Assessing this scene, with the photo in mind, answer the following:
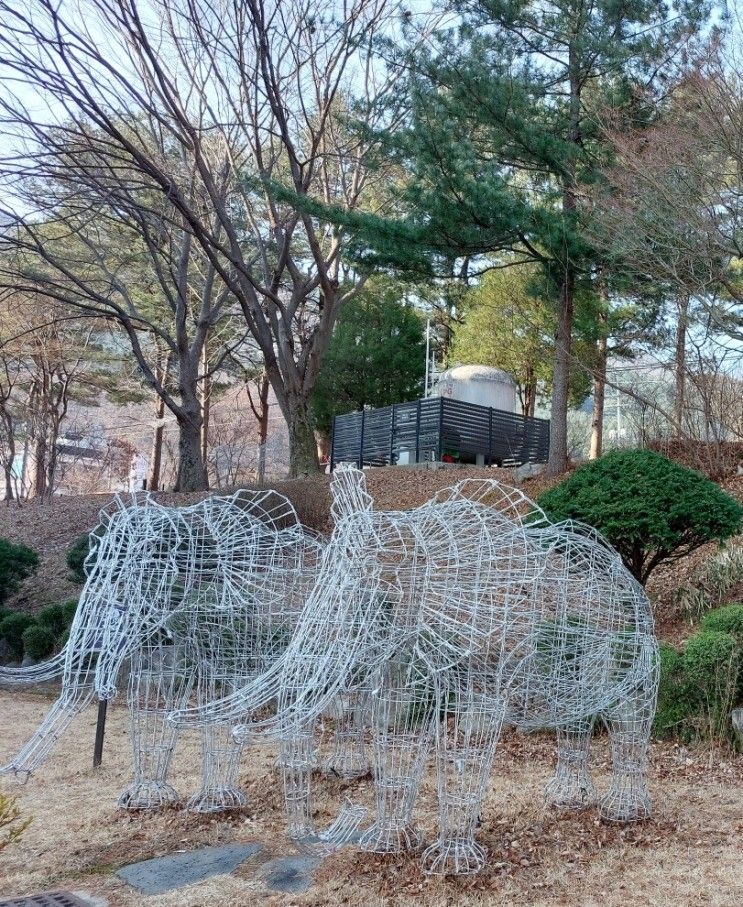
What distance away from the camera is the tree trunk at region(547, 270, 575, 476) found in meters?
14.2

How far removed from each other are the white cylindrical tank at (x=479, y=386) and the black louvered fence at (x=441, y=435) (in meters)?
1.18

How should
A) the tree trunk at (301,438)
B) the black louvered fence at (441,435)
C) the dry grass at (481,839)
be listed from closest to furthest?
the dry grass at (481,839), the tree trunk at (301,438), the black louvered fence at (441,435)

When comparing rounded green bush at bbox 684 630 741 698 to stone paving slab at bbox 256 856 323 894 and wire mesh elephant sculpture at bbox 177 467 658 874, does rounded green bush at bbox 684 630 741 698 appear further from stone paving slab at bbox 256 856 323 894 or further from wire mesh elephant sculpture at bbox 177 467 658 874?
stone paving slab at bbox 256 856 323 894

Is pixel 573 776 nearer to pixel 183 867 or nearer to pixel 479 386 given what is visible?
pixel 183 867

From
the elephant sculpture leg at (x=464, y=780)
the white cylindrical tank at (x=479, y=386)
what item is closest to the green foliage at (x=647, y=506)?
the elephant sculpture leg at (x=464, y=780)

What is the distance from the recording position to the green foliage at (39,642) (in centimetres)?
1089

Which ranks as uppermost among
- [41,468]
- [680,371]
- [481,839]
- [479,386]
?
[479,386]

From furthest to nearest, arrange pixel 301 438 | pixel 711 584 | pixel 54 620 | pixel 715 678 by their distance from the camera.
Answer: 1. pixel 301 438
2. pixel 54 620
3. pixel 711 584
4. pixel 715 678

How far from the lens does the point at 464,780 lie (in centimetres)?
423

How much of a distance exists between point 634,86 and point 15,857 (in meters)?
12.1

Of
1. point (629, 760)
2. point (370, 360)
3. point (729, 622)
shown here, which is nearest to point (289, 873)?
point (629, 760)

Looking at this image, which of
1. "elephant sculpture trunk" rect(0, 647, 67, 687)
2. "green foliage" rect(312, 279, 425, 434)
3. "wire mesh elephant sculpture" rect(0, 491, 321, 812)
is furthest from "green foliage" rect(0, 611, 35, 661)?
"green foliage" rect(312, 279, 425, 434)

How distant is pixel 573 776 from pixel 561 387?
10.0 meters

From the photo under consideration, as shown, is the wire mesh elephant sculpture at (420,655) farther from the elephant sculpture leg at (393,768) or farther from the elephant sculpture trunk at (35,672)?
the elephant sculpture trunk at (35,672)
